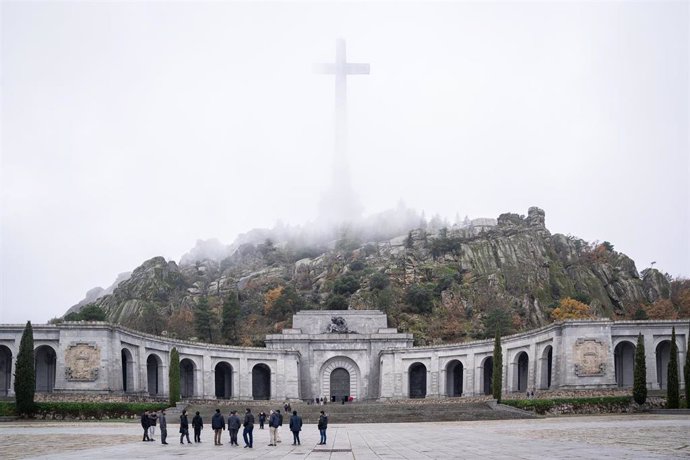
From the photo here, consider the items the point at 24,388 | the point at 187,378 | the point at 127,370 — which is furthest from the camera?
the point at 187,378

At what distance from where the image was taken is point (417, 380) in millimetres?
71875

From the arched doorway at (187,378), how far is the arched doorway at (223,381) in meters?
3.93

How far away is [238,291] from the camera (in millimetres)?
112625

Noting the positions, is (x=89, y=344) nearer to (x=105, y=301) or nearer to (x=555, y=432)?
(x=555, y=432)

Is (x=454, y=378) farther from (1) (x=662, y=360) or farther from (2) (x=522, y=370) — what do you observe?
(1) (x=662, y=360)

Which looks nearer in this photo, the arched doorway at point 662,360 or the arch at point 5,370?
the arch at point 5,370

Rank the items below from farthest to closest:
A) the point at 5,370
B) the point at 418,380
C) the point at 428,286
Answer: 1. the point at 428,286
2. the point at 418,380
3. the point at 5,370

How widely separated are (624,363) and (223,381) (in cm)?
3394

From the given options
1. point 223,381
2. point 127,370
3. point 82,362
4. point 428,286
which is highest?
point 428,286

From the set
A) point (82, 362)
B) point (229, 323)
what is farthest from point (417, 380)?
point (82, 362)

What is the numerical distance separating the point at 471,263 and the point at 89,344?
65597mm

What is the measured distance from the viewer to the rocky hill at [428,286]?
91.0m

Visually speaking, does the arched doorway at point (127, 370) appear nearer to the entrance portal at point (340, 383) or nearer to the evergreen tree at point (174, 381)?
the evergreen tree at point (174, 381)

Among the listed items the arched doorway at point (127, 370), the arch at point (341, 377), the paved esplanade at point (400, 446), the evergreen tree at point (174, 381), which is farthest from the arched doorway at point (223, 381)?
the paved esplanade at point (400, 446)
